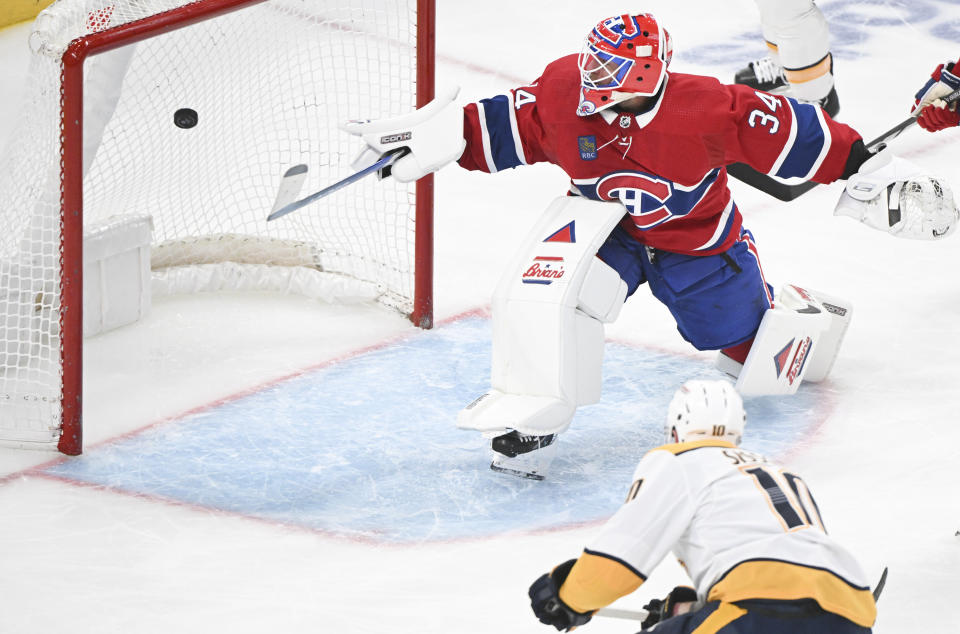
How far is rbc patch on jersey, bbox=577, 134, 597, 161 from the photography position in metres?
3.49

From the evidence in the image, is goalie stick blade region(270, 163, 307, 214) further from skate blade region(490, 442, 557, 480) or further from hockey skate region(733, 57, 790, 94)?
hockey skate region(733, 57, 790, 94)

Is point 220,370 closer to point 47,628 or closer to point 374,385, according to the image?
point 374,385

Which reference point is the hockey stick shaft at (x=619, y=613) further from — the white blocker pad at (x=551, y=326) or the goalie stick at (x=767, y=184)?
the goalie stick at (x=767, y=184)

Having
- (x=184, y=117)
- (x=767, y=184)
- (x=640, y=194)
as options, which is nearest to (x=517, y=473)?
(x=640, y=194)

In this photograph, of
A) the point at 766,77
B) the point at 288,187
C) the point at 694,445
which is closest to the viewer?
the point at 694,445

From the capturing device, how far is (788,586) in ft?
6.93

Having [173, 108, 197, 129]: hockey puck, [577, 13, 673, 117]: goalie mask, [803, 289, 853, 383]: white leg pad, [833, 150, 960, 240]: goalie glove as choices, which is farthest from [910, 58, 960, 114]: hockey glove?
[173, 108, 197, 129]: hockey puck

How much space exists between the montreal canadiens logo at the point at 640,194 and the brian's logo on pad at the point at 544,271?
21 cm

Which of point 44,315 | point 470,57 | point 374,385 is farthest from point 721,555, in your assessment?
point 470,57

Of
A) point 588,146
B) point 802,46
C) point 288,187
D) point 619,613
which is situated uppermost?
point 802,46

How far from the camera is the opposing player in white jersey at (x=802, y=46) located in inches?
199

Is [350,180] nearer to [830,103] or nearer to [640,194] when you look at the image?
[640,194]

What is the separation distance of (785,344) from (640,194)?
21.4 inches

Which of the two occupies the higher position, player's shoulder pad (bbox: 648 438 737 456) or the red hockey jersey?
the red hockey jersey
